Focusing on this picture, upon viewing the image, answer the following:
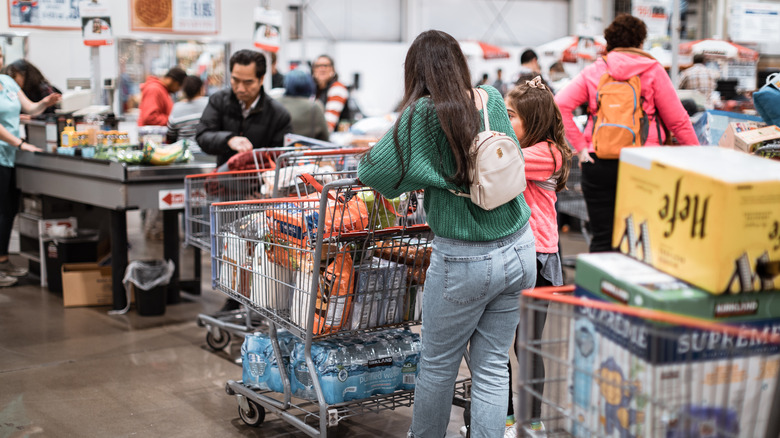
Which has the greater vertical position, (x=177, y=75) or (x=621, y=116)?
(x=177, y=75)

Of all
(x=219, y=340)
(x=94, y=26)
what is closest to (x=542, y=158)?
(x=219, y=340)

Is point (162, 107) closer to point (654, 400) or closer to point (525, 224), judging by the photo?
point (525, 224)

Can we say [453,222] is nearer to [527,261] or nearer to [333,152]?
[527,261]

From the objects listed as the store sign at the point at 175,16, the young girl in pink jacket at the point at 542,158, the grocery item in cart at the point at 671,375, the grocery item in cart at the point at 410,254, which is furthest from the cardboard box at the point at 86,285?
the store sign at the point at 175,16

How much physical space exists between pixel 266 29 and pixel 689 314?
6896mm

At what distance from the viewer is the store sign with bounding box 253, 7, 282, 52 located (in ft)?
25.9

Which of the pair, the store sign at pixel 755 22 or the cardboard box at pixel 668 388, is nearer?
the cardboard box at pixel 668 388

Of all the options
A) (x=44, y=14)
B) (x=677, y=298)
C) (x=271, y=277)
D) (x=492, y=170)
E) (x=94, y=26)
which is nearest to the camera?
(x=677, y=298)

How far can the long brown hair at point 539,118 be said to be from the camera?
3121 millimetres

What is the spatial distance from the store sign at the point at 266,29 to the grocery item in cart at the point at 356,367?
5.04 metres

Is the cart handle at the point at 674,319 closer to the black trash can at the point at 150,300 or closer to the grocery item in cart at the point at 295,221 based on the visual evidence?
the grocery item in cart at the point at 295,221

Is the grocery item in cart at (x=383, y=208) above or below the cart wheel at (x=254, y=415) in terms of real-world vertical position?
above

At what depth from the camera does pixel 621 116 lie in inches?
171

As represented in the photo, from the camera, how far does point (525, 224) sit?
2.69 metres
